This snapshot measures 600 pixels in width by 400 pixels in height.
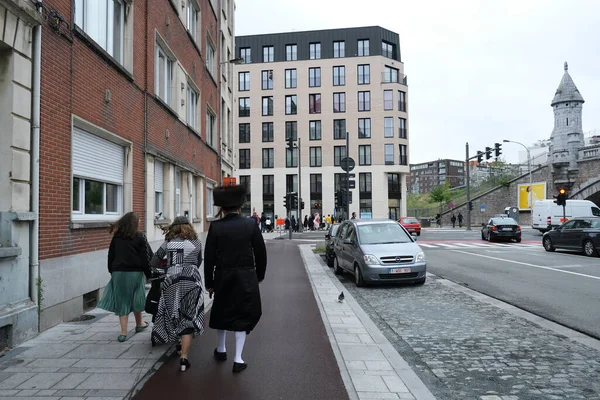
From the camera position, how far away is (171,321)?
15.6 ft

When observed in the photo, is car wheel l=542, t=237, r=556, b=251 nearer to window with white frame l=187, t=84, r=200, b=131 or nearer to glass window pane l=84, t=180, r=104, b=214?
window with white frame l=187, t=84, r=200, b=131

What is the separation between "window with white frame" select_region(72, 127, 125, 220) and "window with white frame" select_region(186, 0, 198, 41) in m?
8.40

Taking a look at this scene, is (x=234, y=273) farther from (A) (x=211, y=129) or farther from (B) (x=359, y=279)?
(A) (x=211, y=129)

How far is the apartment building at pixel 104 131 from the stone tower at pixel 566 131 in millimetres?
37910

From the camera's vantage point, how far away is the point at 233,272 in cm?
438

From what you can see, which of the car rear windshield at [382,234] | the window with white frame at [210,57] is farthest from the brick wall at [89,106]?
the window with white frame at [210,57]

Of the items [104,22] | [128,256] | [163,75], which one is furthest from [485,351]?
[163,75]

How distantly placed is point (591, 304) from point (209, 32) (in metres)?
17.5

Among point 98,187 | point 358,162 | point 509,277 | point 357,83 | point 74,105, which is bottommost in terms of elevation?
point 509,277

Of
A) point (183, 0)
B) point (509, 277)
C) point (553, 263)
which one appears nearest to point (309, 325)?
point (509, 277)

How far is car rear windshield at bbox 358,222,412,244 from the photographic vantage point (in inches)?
434

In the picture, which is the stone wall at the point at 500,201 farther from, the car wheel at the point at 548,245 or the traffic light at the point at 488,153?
the car wheel at the point at 548,245

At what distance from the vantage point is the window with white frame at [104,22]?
800 centimetres

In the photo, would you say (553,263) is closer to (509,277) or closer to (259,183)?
(509,277)
